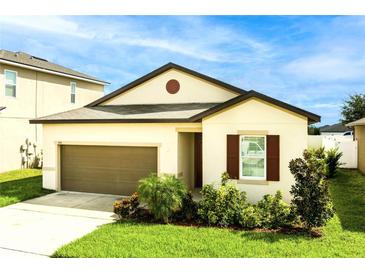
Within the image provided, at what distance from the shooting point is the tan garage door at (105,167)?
12.5 metres

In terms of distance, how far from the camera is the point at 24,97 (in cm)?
1881

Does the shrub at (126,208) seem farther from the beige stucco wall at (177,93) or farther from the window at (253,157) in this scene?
the beige stucco wall at (177,93)

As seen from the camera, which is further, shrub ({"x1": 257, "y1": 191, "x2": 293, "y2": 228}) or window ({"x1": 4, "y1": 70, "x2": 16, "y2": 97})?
window ({"x1": 4, "y1": 70, "x2": 16, "y2": 97})

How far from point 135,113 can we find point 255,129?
5.25 metres

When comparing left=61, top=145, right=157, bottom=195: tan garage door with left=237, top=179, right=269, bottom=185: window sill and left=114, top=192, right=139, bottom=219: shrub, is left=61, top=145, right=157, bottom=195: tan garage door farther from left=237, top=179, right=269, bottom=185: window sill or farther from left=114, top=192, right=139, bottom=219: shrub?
left=237, top=179, right=269, bottom=185: window sill

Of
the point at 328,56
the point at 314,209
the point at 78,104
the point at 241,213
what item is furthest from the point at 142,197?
the point at 78,104

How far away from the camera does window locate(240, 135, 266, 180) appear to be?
420 inches

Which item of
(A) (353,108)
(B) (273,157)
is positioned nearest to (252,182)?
(B) (273,157)

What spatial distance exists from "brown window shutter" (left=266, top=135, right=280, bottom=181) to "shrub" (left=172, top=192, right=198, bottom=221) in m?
2.92

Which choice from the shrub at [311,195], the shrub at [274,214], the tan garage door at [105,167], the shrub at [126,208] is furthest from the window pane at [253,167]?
the shrub at [126,208]

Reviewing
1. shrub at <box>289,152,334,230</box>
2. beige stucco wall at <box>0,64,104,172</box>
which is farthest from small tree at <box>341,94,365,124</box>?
shrub at <box>289,152,334,230</box>

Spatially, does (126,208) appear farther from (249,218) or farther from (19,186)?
(19,186)
